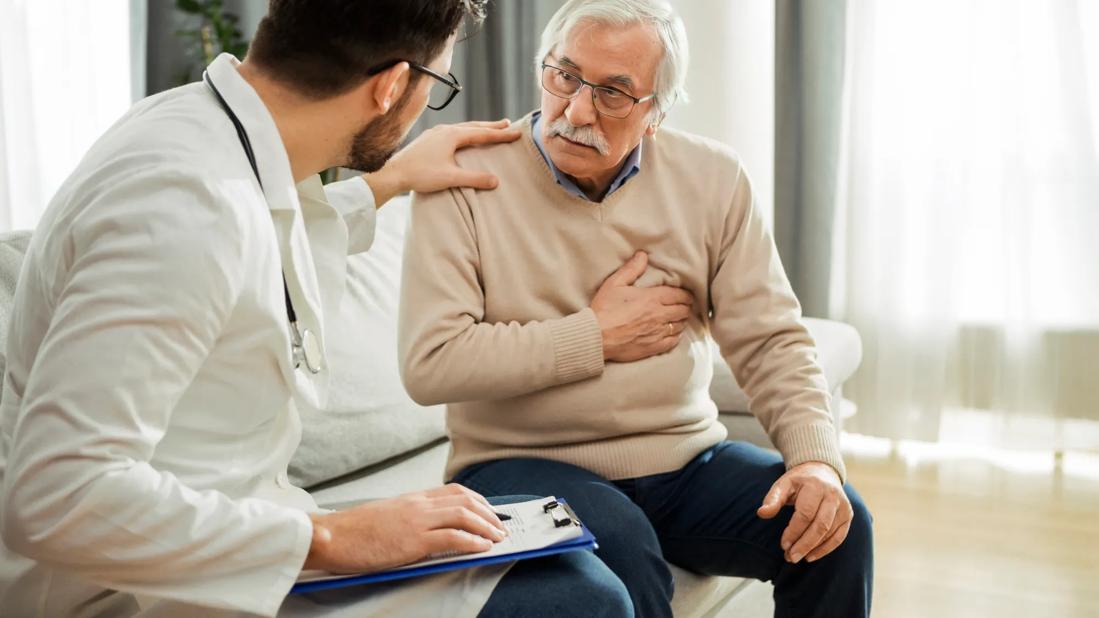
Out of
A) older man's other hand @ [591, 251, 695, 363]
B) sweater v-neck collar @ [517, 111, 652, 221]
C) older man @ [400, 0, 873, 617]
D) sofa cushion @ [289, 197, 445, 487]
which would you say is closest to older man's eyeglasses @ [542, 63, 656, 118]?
older man @ [400, 0, 873, 617]

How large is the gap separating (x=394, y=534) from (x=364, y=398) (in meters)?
0.88

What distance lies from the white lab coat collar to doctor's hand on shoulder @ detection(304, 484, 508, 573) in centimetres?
15

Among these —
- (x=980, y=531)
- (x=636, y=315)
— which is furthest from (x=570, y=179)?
(x=980, y=531)

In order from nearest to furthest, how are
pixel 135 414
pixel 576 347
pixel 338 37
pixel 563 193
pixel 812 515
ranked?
pixel 135 414, pixel 338 37, pixel 812 515, pixel 576 347, pixel 563 193

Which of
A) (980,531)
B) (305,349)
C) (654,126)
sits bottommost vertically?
(980,531)

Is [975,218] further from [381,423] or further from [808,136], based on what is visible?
[381,423]

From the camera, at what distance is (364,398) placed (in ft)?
6.40

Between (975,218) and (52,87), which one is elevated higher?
(52,87)

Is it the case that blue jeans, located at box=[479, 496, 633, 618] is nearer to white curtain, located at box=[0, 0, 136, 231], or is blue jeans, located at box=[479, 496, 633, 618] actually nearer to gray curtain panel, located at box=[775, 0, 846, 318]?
gray curtain panel, located at box=[775, 0, 846, 318]

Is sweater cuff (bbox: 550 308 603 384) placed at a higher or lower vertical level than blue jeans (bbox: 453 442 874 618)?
higher

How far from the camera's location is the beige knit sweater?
1.61 meters

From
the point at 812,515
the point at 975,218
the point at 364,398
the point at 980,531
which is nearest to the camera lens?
the point at 812,515

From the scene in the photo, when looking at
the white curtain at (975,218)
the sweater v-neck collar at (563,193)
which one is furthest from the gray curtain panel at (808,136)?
the sweater v-neck collar at (563,193)

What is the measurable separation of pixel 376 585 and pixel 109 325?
1.29ft
